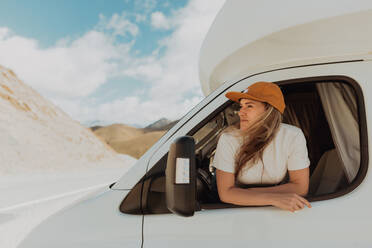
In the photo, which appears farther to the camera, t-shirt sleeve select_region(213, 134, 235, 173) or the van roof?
t-shirt sleeve select_region(213, 134, 235, 173)

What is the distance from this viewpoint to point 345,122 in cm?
200

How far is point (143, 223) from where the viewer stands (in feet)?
5.62

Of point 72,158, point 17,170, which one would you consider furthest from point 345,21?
point 72,158

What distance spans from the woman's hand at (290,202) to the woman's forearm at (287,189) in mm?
82

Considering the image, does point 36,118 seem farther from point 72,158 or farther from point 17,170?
point 17,170

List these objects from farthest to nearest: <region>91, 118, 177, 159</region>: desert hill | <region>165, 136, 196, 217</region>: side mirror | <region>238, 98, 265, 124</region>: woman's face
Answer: <region>91, 118, 177, 159</region>: desert hill → <region>238, 98, 265, 124</region>: woman's face → <region>165, 136, 196, 217</region>: side mirror

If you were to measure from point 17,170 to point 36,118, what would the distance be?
9986 millimetres

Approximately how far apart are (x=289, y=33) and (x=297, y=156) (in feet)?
2.17

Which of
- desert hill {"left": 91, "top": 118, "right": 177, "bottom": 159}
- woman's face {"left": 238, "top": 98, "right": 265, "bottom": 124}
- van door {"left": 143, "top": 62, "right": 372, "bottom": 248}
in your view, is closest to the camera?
van door {"left": 143, "top": 62, "right": 372, "bottom": 248}

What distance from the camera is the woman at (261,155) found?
173cm

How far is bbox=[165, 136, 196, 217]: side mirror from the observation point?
1354 millimetres

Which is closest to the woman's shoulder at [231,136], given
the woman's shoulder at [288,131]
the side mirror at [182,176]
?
the woman's shoulder at [288,131]

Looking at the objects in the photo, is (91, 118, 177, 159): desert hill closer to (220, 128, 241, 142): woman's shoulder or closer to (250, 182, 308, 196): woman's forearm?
(220, 128, 241, 142): woman's shoulder

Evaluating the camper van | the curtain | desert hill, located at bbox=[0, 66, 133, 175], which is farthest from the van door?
desert hill, located at bbox=[0, 66, 133, 175]
